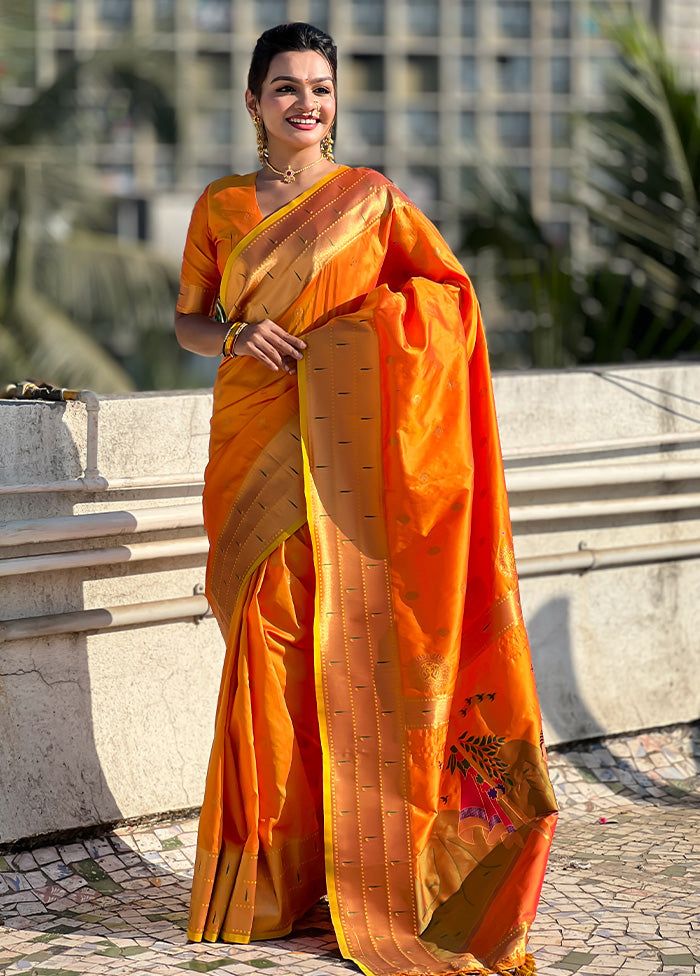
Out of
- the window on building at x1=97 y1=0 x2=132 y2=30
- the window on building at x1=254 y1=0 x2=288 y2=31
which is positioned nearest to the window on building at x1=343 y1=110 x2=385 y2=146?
the window on building at x1=254 y1=0 x2=288 y2=31

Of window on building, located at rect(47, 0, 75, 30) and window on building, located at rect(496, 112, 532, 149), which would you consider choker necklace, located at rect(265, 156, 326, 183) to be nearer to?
window on building, located at rect(47, 0, 75, 30)

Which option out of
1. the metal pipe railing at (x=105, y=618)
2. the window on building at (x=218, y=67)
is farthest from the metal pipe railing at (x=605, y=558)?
the window on building at (x=218, y=67)

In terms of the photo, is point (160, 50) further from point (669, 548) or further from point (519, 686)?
point (519, 686)

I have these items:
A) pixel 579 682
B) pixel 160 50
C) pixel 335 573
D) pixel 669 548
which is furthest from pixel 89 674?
pixel 160 50

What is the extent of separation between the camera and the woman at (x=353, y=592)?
2.56 metres

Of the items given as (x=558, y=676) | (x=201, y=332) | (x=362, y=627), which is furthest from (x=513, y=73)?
(x=362, y=627)

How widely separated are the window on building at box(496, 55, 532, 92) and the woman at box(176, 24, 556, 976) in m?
42.3

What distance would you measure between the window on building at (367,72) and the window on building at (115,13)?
659 cm

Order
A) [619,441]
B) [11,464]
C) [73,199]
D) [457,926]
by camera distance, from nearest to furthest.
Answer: [457,926]
[11,464]
[619,441]
[73,199]

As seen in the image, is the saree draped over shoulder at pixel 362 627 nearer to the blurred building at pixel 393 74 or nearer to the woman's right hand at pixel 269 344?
the woman's right hand at pixel 269 344

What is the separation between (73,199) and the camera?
14430 millimetres

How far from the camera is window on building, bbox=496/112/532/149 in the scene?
4303 centimetres

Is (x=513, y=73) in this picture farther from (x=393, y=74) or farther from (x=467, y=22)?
(x=393, y=74)

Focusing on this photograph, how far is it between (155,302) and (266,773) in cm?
1240
